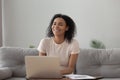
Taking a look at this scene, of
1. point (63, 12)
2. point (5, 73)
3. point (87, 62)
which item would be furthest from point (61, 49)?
point (63, 12)

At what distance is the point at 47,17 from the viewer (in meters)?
3.98

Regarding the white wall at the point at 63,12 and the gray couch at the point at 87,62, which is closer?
the gray couch at the point at 87,62

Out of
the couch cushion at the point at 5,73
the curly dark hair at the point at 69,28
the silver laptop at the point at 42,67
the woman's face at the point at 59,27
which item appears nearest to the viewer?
the silver laptop at the point at 42,67

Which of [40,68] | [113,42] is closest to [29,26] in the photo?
[113,42]

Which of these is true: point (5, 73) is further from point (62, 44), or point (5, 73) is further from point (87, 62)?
point (87, 62)

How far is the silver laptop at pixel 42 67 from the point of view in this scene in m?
1.69

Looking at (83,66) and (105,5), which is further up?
(105,5)

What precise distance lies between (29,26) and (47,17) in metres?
0.34

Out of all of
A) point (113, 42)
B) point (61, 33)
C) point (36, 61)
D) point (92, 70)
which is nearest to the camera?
point (36, 61)

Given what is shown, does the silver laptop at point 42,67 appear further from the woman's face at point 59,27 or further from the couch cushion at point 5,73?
the couch cushion at point 5,73

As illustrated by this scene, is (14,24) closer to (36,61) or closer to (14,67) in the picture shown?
(14,67)

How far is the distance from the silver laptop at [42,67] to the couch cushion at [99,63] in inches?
47.1

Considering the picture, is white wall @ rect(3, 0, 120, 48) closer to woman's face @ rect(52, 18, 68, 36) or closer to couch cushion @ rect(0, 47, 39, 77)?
couch cushion @ rect(0, 47, 39, 77)

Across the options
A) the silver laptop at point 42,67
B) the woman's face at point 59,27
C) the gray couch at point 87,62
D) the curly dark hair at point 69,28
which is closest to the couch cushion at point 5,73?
the gray couch at point 87,62
